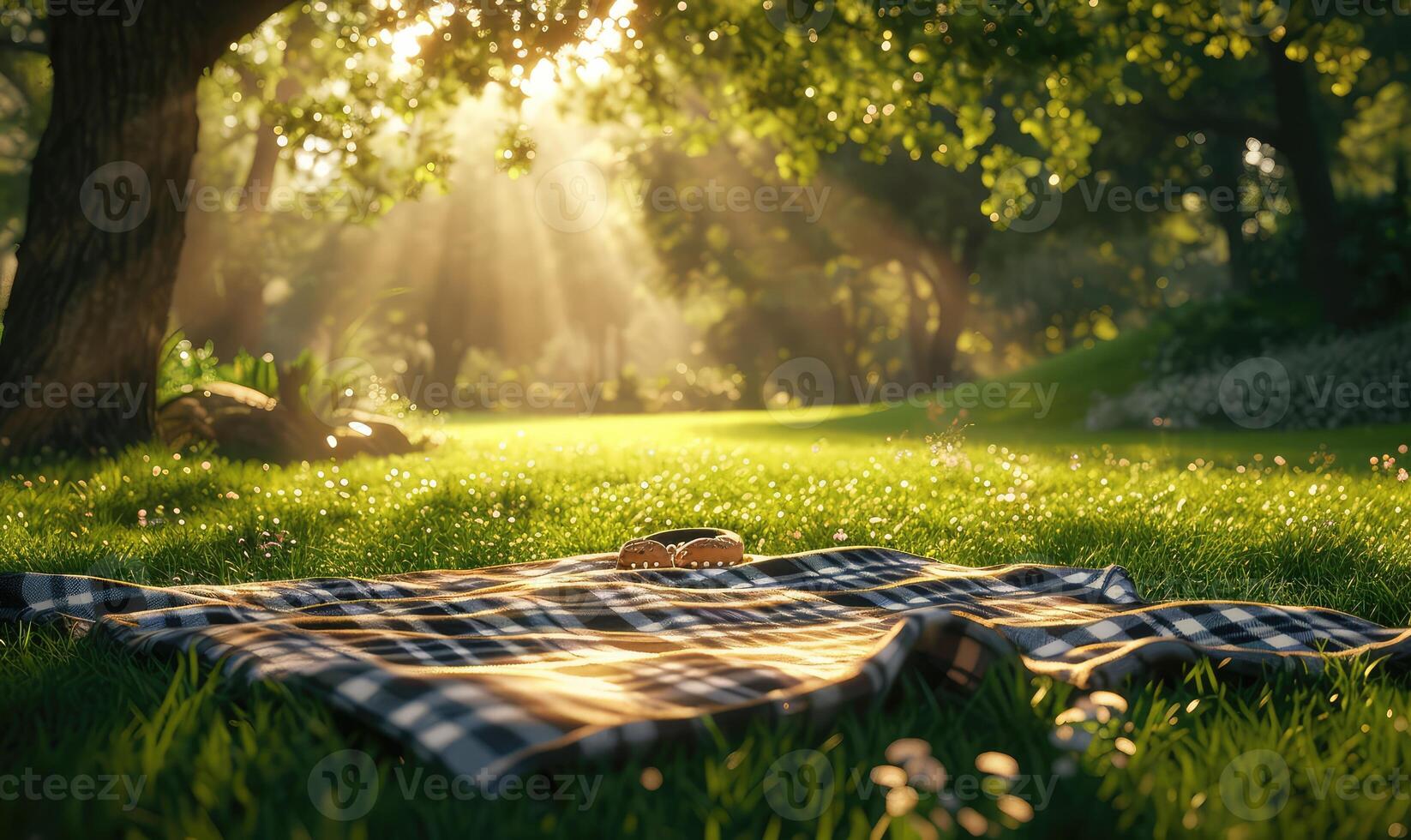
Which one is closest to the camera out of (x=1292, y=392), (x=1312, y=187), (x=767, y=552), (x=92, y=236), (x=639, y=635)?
(x=639, y=635)

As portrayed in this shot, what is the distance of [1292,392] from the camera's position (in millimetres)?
14375

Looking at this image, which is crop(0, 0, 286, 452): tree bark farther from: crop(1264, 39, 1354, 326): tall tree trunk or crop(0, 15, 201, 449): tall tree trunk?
crop(1264, 39, 1354, 326): tall tree trunk

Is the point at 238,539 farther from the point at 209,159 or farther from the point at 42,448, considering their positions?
the point at 209,159

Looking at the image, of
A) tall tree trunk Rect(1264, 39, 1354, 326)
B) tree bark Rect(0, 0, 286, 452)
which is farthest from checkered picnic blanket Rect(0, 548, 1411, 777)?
tall tree trunk Rect(1264, 39, 1354, 326)

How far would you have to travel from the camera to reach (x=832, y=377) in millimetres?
43406

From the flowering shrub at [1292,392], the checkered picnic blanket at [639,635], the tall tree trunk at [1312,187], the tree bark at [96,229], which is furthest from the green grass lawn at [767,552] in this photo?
the tall tree trunk at [1312,187]

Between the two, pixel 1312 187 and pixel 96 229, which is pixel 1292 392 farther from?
pixel 96 229

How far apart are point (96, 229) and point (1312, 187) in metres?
17.4

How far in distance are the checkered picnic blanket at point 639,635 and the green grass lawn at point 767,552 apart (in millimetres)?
81

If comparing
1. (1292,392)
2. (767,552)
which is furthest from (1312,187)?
(767,552)

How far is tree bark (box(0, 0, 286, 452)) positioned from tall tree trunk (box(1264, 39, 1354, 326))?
16.1m

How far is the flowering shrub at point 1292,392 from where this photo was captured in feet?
45.1

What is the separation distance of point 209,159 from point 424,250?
2125 cm

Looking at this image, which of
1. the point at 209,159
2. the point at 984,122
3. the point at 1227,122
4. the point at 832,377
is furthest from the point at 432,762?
the point at 832,377
